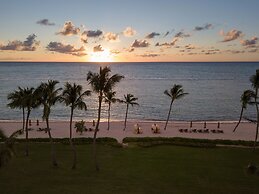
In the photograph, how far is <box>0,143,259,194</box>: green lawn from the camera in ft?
85.7

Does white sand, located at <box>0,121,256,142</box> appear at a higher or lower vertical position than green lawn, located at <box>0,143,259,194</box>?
higher

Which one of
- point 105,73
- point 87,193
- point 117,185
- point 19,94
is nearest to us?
point 87,193

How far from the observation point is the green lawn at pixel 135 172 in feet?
85.7

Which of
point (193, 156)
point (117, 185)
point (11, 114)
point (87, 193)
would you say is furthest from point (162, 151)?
point (11, 114)

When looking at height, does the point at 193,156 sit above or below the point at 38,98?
below

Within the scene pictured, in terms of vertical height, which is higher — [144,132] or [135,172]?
[144,132]

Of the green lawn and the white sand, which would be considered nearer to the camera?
the green lawn

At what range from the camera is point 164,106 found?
95.4 meters

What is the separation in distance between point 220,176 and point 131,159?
9.04 meters

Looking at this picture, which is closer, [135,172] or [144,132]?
[135,172]

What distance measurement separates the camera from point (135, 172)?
29.8 meters

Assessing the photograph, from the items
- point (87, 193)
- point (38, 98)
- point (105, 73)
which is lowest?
point (87, 193)

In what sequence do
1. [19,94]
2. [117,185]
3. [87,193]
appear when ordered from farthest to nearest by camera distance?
[19,94], [117,185], [87,193]

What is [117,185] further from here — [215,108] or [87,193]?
[215,108]
